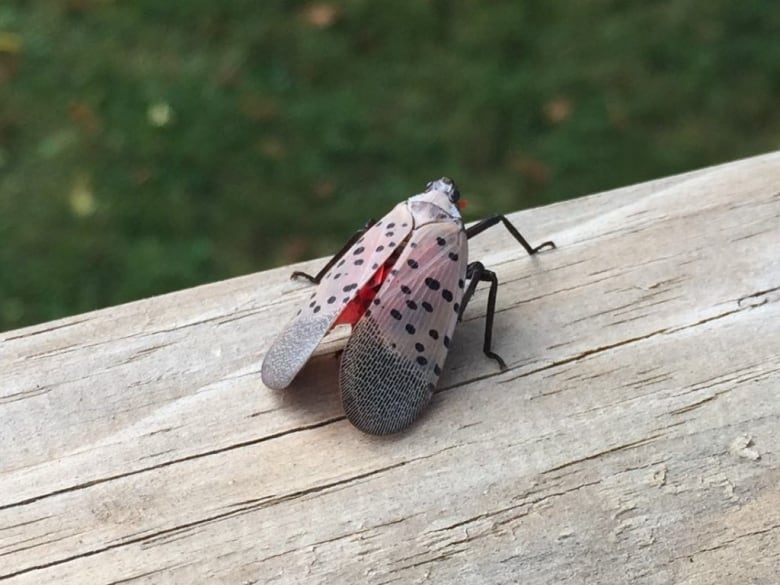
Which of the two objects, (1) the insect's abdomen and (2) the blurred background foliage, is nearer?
(1) the insect's abdomen

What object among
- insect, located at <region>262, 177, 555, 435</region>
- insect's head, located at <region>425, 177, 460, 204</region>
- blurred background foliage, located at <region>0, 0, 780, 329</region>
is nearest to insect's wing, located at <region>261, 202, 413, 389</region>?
insect, located at <region>262, 177, 555, 435</region>

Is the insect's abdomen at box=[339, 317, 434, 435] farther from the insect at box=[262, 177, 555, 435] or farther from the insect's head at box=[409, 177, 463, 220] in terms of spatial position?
the insect's head at box=[409, 177, 463, 220]

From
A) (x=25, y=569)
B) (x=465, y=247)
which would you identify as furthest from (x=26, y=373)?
(x=465, y=247)

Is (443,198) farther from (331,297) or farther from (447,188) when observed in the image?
(331,297)

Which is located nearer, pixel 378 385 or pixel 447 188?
pixel 378 385

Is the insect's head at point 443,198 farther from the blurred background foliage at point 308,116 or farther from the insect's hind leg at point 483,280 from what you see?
the blurred background foliage at point 308,116

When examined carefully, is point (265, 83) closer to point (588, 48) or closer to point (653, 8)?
point (588, 48)

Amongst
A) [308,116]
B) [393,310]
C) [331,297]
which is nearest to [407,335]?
[393,310]
